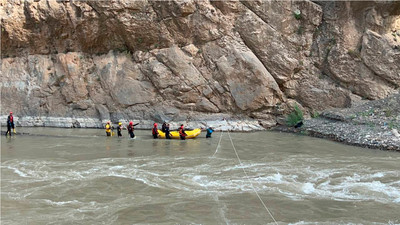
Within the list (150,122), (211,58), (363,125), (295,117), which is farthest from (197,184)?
(211,58)

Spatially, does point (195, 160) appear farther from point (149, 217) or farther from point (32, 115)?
point (32, 115)

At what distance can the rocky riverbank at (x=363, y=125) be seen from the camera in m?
13.8

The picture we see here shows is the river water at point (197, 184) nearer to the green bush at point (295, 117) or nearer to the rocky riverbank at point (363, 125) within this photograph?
the rocky riverbank at point (363, 125)

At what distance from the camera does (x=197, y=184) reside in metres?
8.19

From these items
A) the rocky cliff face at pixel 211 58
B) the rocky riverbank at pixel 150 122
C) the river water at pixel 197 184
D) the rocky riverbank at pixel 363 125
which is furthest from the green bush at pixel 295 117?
the river water at pixel 197 184

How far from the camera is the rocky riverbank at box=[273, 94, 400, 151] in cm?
1376

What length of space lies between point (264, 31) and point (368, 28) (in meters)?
6.54

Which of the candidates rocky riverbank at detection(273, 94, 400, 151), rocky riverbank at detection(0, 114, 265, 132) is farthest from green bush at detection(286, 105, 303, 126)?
rocky riverbank at detection(0, 114, 265, 132)

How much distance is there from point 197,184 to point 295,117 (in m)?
12.8

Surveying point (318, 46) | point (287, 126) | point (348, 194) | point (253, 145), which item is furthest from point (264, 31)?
point (348, 194)

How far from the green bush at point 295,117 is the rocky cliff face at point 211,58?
2.49 ft

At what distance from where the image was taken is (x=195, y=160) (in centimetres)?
1120

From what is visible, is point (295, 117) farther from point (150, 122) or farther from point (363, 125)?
point (150, 122)

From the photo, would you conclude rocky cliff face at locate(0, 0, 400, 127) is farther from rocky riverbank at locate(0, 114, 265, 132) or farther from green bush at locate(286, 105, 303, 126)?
green bush at locate(286, 105, 303, 126)
